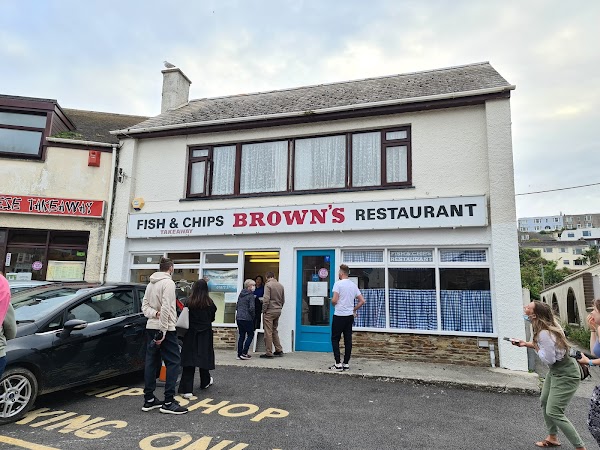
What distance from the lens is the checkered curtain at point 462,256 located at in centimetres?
865

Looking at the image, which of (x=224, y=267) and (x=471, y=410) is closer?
(x=471, y=410)

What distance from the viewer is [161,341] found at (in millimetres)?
5168

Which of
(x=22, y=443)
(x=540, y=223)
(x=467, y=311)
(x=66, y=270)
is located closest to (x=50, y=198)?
(x=66, y=270)

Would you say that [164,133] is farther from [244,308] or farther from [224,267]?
[244,308]

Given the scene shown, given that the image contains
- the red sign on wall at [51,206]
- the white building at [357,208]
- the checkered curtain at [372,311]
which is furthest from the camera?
the red sign on wall at [51,206]

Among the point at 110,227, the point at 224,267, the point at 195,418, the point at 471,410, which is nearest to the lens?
the point at 195,418

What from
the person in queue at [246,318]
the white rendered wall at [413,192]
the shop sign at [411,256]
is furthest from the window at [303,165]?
the person in queue at [246,318]

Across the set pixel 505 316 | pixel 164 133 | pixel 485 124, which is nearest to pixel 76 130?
pixel 164 133

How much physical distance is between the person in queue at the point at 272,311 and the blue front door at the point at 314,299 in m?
0.66

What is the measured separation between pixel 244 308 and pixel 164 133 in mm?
5686

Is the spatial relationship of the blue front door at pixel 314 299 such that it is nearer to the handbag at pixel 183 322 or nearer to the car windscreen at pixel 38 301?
the handbag at pixel 183 322

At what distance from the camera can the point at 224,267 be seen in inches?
412

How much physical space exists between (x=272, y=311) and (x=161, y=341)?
406 centimetres

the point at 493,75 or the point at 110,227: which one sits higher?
the point at 493,75
